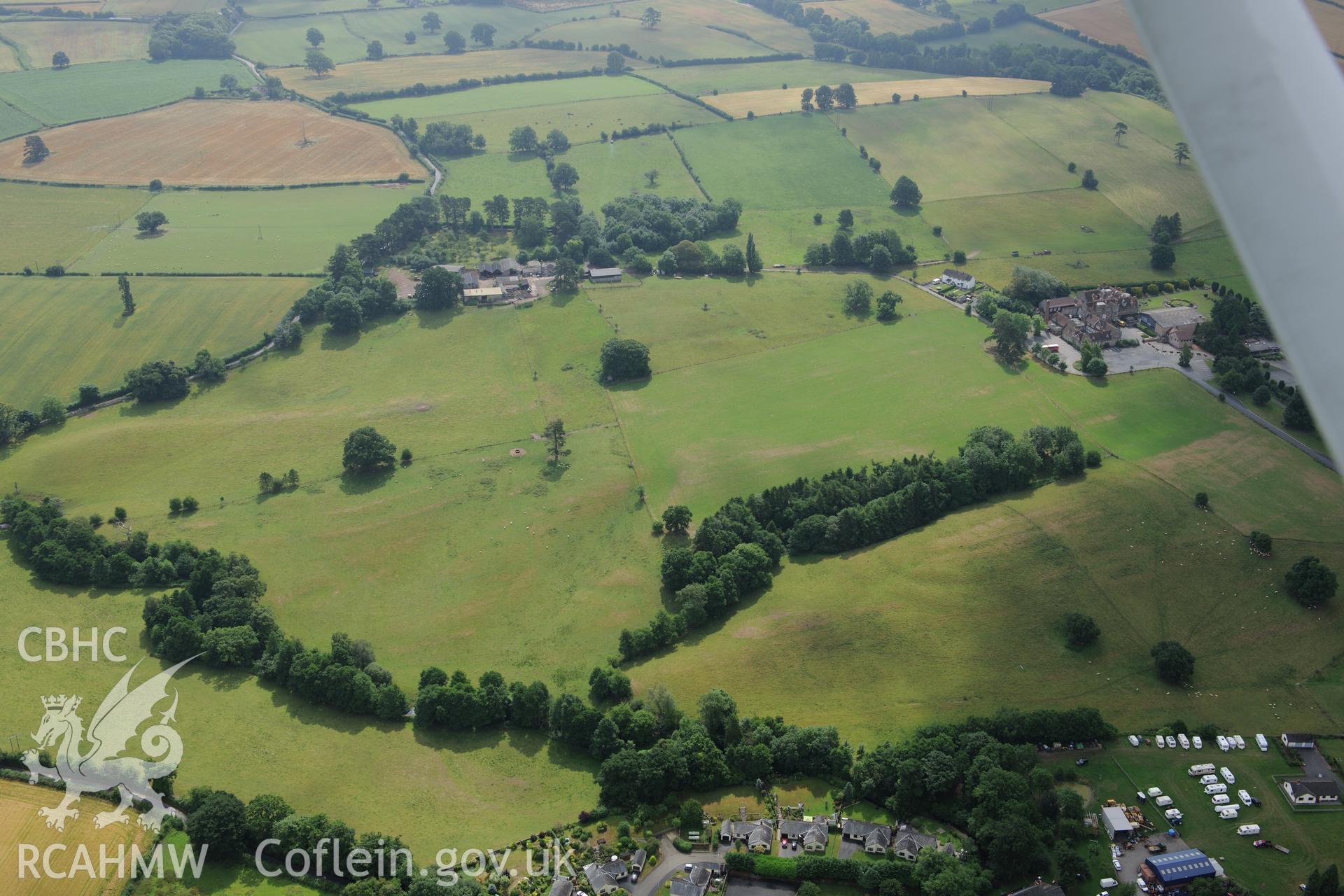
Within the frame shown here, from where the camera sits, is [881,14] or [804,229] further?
[881,14]

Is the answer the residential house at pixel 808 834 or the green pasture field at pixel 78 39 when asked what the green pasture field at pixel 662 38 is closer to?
the green pasture field at pixel 78 39

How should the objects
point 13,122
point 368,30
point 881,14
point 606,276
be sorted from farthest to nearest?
point 881,14
point 368,30
point 13,122
point 606,276

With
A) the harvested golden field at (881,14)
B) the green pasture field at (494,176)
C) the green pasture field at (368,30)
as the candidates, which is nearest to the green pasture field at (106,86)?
the green pasture field at (368,30)

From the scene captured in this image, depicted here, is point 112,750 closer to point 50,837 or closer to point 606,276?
point 50,837

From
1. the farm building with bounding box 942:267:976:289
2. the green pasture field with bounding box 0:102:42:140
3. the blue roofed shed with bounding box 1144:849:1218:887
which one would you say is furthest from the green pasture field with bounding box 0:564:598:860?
the green pasture field with bounding box 0:102:42:140

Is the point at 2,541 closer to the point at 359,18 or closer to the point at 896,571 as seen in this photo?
the point at 896,571

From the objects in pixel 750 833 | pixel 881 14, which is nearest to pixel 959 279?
pixel 750 833
